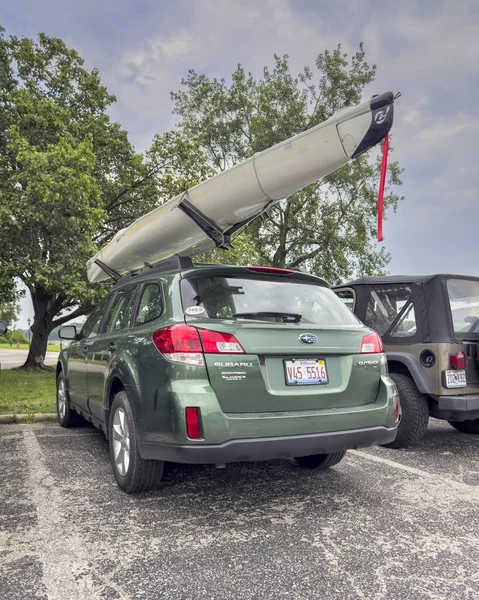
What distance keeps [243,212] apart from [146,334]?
2.45 meters

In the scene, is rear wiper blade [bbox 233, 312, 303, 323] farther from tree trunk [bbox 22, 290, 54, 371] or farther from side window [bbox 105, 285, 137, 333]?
tree trunk [bbox 22, 290, 54, 371]

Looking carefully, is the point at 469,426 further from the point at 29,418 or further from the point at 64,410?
the point at 29,418

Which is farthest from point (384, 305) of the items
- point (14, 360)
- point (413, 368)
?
point (14, 360)

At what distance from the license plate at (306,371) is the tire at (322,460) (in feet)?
3.87

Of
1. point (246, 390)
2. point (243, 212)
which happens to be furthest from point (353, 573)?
point (243, 212)

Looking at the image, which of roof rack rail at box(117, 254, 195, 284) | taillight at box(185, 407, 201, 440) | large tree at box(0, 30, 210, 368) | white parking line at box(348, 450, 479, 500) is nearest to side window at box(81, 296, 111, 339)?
roof rack rail at box(117, 254, 195, 284)

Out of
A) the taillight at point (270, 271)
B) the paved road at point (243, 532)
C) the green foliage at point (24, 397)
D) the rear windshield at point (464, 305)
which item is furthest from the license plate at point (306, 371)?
the green foliage at point (24, 397)

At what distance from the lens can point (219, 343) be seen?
10.8ft

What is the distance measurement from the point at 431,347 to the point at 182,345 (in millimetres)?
3144

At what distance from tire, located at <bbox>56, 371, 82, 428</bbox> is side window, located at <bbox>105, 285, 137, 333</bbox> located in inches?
73.8

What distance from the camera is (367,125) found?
4484 millimetres

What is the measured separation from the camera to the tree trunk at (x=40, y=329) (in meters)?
16.9

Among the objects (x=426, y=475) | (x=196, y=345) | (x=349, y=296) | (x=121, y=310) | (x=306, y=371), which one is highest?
(x=349, y=296)

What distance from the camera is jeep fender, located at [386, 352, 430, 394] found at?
5.29 metres
